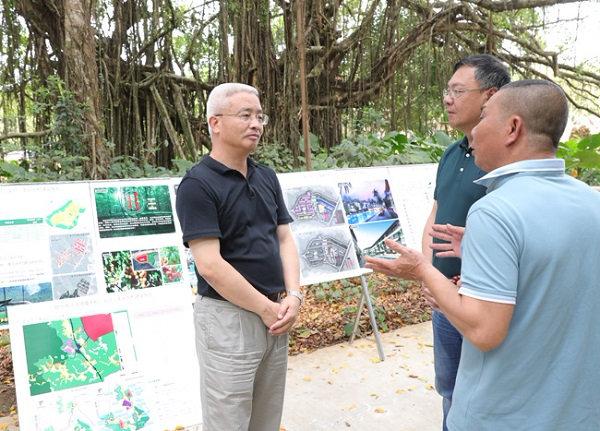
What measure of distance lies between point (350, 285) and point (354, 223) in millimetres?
1862

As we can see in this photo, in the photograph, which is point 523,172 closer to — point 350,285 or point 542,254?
point 542,254

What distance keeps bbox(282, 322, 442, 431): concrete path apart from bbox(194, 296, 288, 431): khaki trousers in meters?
0.97

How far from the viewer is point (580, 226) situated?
3.04 ft

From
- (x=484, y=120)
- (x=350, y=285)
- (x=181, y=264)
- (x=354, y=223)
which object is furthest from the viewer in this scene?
(x=350, y=285)

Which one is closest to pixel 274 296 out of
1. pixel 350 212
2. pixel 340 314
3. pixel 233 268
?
pixel 233 268

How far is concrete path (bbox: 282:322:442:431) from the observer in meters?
2.48

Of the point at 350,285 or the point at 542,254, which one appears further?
the point at 350,285

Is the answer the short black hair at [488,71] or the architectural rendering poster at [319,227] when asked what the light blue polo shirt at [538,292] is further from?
the architectural rendering poster at [319,227]

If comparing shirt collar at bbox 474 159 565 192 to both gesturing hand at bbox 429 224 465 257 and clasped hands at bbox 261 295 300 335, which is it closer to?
gesturing hand at bbox 429 224 465 257

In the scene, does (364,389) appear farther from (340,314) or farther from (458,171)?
(458,171)

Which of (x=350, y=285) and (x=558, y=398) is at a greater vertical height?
(x=558, y=398)

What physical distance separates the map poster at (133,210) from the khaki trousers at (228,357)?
3.00ft

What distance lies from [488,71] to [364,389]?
191 centimetres

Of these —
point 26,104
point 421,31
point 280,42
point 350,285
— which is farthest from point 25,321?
point 421,31
